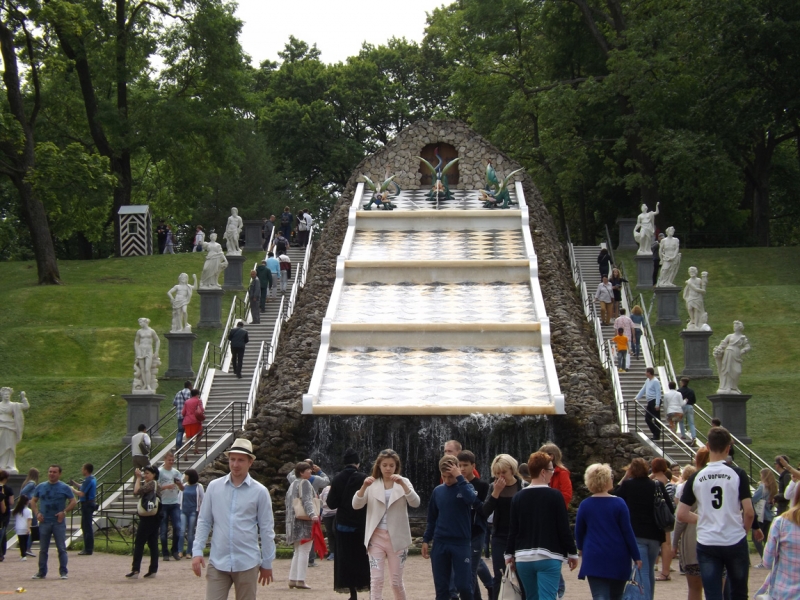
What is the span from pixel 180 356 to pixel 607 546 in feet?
62.4

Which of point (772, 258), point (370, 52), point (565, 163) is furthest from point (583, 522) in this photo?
point (370, 52)

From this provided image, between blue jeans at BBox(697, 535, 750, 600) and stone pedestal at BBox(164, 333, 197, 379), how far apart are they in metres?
18.9

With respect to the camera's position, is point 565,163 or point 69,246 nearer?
point 565,163

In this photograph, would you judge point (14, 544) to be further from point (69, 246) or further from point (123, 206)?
point (69, 246)

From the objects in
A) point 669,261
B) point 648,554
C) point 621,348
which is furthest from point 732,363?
point 648,554

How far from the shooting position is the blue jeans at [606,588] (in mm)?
9305

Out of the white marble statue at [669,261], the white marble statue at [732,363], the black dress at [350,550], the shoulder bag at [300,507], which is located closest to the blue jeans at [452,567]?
the black dress at [350,550]

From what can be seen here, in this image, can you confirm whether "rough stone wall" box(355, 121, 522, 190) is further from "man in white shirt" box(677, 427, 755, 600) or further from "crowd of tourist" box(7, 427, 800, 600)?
"man in white shirt" box(677, 427, 755, 600)

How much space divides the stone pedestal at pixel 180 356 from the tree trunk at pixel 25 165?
10.9 metres

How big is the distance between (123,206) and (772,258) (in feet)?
70.3

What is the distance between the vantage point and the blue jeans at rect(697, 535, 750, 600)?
9.30 metres

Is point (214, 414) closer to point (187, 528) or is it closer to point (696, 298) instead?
point (187, 528)

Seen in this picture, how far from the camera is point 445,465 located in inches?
413

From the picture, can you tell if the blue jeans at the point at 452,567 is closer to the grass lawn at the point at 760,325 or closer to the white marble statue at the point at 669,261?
the grass lawn at the point at 760,325
